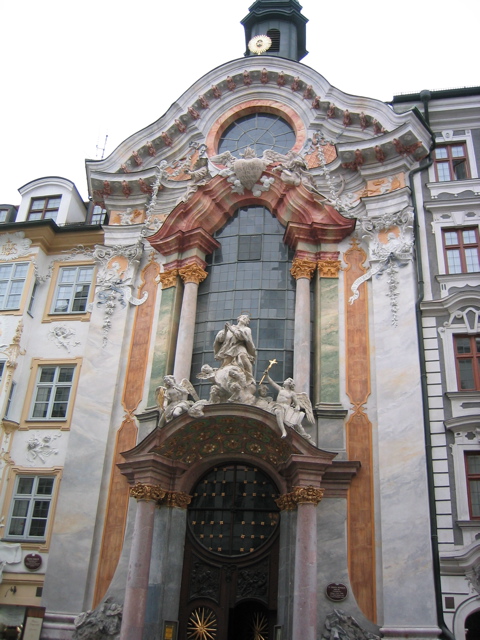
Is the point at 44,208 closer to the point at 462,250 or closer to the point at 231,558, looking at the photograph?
the point at 231,558

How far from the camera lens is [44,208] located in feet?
81.5

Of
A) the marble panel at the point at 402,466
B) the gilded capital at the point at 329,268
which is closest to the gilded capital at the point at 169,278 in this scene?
the gilded capital at the point at 329,268

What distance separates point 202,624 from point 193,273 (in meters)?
9.67

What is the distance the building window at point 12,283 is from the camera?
2218cm

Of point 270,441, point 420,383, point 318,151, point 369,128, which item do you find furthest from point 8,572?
point 369,128

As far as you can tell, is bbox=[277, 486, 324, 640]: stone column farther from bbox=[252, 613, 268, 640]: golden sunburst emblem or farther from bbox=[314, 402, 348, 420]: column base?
bbox=[314, 402, 348, 420]: column base

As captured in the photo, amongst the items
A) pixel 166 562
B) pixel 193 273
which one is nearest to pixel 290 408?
pixel 166 562

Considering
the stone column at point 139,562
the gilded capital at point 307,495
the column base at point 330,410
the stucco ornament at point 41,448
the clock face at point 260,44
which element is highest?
the clock face at point 260,44

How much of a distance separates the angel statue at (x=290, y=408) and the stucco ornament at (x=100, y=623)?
6.18 meters

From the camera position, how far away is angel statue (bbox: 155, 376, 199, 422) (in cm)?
1725

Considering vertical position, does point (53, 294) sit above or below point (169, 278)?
above

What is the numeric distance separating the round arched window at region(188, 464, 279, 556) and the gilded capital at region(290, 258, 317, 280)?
18.6 feet

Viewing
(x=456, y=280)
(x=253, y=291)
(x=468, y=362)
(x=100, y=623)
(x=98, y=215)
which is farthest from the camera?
(x=98, y=215)

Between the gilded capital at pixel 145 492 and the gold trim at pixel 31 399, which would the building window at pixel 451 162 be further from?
the gold trim at pixel 31 399
